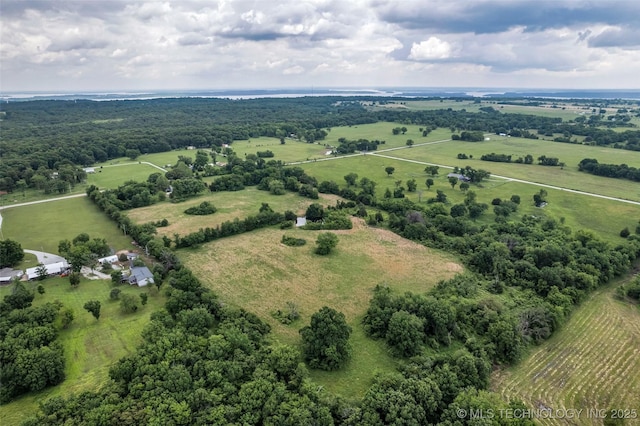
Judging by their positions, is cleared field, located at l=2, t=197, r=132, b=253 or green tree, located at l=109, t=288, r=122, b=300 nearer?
green tree, located at l=109, t=288, r=122, b=300

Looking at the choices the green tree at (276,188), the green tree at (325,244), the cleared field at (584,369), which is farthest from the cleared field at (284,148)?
the cleared field at (584,369)

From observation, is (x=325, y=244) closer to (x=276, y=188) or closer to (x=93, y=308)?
(x=93, y=308)

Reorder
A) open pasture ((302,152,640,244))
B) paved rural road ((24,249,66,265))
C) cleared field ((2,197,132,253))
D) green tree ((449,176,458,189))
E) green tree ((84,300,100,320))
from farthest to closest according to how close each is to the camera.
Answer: green tree ((449,176,458,189)), open pasture ((302,152,640,244)), cleared field ((2,197,132,253)), paved rural road ((24,249,66,265)), green tree ((84,300,100,320))

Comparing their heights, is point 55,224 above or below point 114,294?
above

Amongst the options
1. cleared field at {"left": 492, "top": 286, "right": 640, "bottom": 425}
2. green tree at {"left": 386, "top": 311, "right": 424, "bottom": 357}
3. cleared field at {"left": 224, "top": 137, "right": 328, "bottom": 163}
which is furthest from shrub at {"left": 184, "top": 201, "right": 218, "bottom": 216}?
→ cleared field at {"left": 492, "top": 286, "right": 640, "bottom": 425}

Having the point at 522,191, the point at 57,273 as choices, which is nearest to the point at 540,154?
the point at 522,191

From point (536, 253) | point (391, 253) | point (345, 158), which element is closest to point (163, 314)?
point (391, 253)

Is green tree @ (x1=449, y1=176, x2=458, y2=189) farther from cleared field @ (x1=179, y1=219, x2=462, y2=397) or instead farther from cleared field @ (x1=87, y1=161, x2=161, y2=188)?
cleared field @ (x1=87, y1=161, x2=161, y2=188)

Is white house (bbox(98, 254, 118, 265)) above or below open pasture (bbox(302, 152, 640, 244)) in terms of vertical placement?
below
